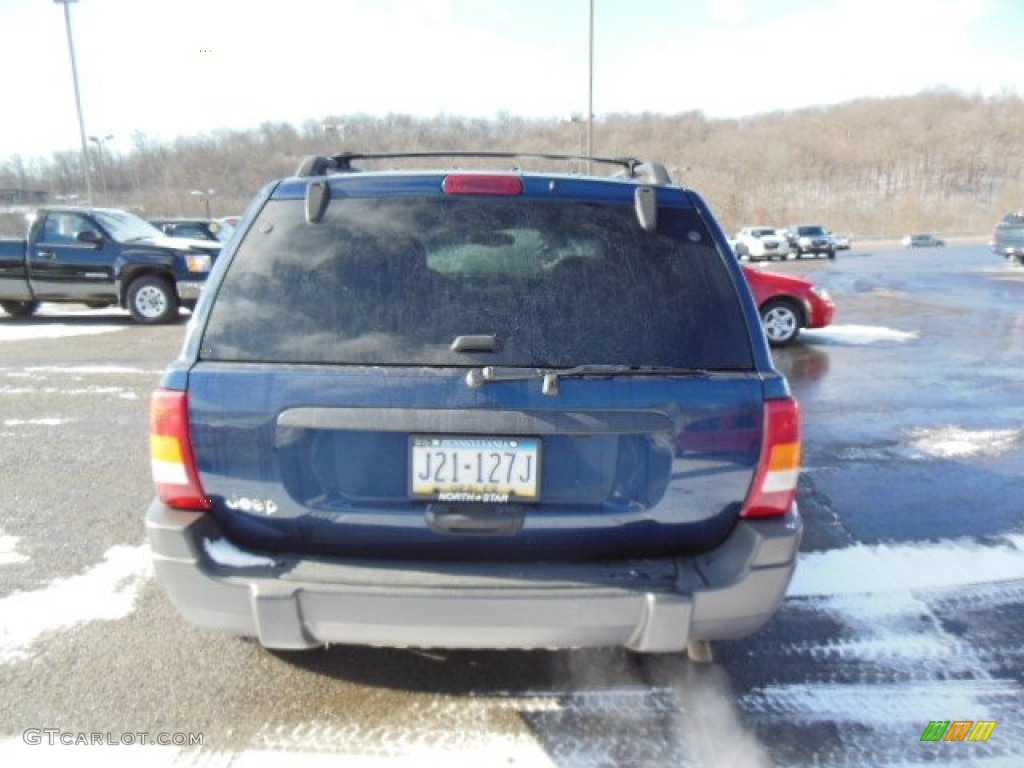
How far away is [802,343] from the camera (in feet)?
32.0

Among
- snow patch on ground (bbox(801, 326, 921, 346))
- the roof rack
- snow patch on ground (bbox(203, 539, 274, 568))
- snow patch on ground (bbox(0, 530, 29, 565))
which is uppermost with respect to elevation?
the roof rack

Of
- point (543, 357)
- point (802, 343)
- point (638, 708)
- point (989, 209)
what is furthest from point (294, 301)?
point (989, 209)

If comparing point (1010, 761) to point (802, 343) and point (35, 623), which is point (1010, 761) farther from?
point (802, 343)

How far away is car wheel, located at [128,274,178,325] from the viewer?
11.6 m

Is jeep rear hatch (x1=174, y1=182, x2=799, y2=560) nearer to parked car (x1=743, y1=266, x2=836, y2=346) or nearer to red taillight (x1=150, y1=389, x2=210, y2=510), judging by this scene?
red taillight (x1=150, y1=389, x2=210, y2=510)

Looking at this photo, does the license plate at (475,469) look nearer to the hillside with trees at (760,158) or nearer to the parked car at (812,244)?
the parked car at (812,244)

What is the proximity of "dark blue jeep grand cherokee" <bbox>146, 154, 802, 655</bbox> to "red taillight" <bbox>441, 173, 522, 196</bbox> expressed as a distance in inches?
5.5

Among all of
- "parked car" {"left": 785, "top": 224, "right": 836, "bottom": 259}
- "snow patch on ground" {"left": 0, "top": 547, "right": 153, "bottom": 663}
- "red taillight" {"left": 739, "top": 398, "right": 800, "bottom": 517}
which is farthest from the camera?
"parked car" {"left": 785, "top": 224, "right": 836, "bottom": 259}

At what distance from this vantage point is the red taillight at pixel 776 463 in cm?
221

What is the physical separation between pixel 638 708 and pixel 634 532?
0.76 metres

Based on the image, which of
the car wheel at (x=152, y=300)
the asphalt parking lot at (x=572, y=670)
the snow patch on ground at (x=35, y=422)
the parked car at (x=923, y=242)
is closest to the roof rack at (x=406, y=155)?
the asphalt parking lot at (x=572, y=670)

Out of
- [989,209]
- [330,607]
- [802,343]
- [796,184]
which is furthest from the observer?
[796,184]

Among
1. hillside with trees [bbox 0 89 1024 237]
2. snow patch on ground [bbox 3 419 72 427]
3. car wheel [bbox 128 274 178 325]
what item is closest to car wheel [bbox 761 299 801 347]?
snow patch on ground [bbox 3 419 72 427]

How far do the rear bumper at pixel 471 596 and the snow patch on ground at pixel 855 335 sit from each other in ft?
27.7
